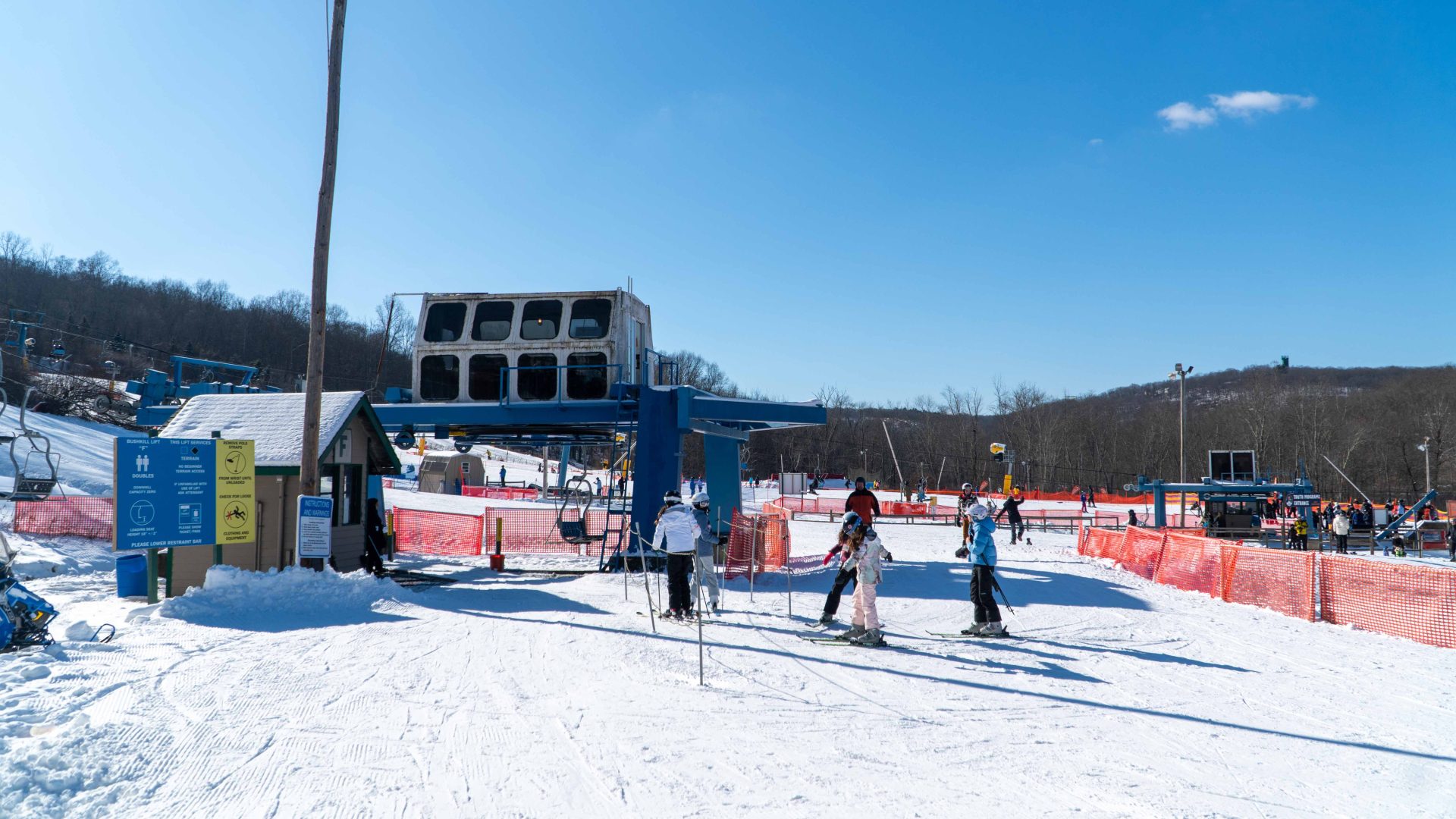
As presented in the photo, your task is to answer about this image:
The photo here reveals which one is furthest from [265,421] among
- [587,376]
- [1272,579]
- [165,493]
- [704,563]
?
[1272,579]

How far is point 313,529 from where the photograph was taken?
1245 centimetres

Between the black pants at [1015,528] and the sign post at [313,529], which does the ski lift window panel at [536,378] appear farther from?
the black pants at [1015,528]

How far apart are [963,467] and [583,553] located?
299 ft

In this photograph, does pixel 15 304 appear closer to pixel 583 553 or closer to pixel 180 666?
pixel 583 553

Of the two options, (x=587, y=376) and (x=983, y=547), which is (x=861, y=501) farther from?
(x=587, y=376)

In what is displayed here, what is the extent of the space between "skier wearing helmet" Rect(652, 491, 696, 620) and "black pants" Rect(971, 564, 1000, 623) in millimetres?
3504

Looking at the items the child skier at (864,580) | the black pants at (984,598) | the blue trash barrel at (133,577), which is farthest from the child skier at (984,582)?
the blue trash barrel at (133,577)

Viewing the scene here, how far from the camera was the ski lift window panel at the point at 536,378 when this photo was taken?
17.9 metres

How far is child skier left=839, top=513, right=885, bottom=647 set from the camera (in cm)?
977

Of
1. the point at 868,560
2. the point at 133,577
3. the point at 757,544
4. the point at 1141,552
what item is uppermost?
the point at 868,560

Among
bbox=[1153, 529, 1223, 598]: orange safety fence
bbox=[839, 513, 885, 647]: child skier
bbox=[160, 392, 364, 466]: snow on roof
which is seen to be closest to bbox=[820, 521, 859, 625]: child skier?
bbox=[839, 513, 885, 647]: child skier

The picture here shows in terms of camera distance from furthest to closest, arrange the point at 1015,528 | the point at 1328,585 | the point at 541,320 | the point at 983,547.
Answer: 1. the point at 1015,528
2. the point at 541,320
3. the point at 1328,585
4. the point at 983,547

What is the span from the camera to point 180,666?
24.5 ft

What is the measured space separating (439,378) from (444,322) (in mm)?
1184
